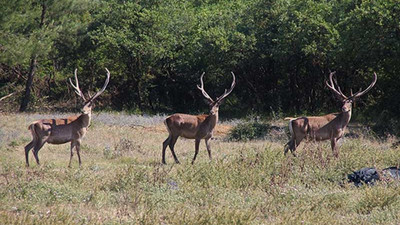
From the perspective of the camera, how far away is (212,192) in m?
10.3

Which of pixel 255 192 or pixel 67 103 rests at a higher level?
pixel 255 192

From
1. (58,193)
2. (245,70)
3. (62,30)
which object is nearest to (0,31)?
(62,30)

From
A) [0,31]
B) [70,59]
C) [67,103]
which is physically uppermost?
[0,31]

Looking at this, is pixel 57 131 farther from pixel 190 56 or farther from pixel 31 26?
pixel 190 56

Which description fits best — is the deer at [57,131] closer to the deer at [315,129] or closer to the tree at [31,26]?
the deer at [315,129]

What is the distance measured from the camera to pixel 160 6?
100 feet

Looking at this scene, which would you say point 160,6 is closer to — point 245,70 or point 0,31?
point 245,70

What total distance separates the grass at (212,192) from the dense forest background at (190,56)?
33.8 ft

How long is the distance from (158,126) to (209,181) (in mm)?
11098

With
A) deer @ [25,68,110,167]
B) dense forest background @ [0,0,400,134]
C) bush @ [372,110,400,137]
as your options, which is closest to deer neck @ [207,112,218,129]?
deer @ [25,68,110,167]

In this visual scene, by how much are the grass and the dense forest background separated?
1032cm

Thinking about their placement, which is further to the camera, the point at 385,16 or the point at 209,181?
the point at 385,16

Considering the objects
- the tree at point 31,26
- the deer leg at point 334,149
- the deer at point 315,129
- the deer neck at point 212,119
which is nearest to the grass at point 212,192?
the deer leg at point 334,149

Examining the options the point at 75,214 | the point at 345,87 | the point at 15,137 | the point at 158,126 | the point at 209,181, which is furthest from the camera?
the point at 345,87
